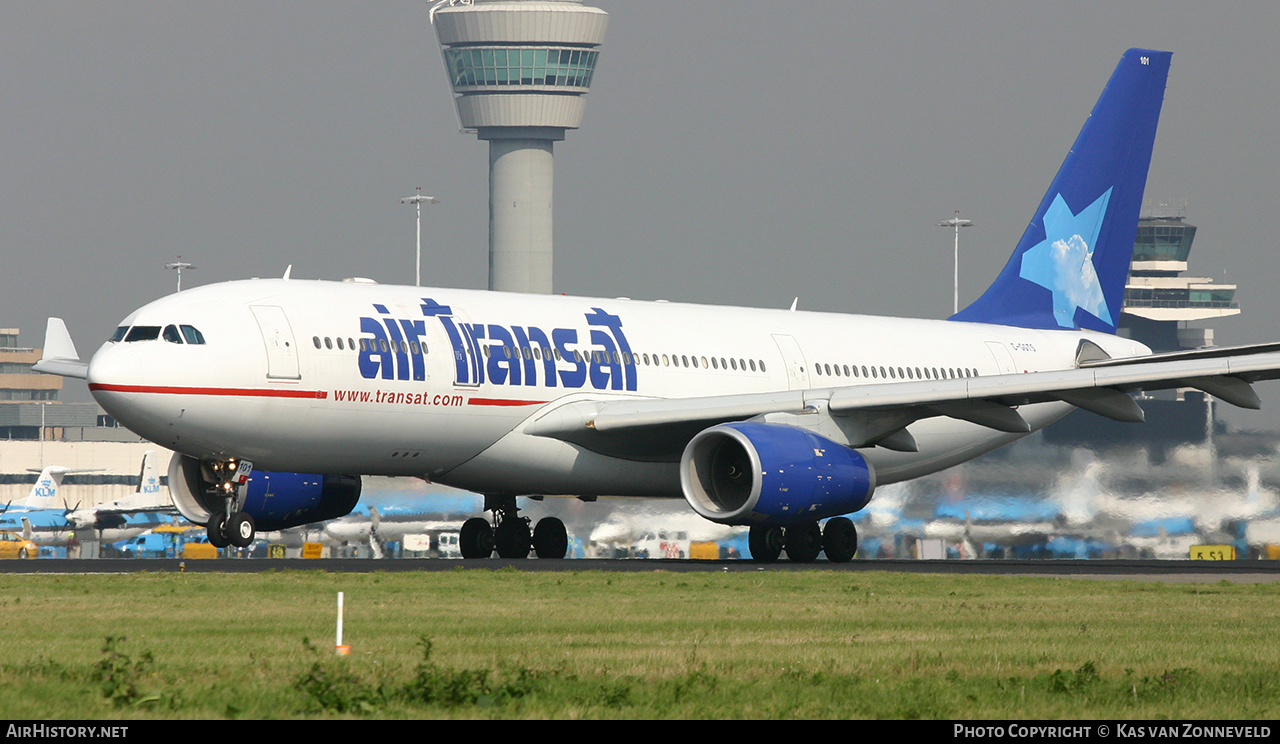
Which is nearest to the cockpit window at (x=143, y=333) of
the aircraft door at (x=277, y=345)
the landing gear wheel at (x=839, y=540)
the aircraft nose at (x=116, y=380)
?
the aircraft nose at (x=116, y=380)

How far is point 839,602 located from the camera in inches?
672

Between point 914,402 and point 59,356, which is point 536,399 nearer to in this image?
point 914,402

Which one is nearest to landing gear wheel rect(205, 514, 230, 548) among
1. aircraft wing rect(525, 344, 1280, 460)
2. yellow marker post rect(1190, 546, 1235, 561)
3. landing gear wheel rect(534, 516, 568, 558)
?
aircraft wing rect(525, 344, 1280, 460)

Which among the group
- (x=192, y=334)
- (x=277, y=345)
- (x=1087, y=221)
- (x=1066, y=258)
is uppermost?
(x=1087, y=221)

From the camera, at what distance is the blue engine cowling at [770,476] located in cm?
2292

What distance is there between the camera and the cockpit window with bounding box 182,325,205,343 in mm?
22031

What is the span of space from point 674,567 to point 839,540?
411 cm

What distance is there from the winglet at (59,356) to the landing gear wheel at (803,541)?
35.5 feet

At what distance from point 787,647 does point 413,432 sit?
464 inches

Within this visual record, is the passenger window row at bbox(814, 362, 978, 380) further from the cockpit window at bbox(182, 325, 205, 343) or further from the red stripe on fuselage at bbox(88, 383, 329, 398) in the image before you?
the cockpit window at bbox(182, 325, 205, 343)

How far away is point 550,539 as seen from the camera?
28.6 metres

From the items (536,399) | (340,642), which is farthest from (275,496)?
(340,642)
